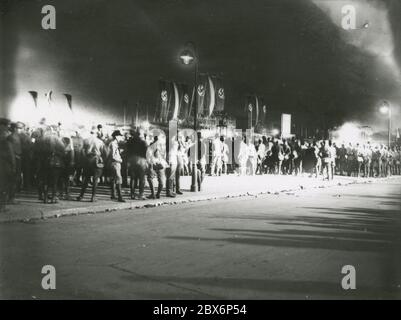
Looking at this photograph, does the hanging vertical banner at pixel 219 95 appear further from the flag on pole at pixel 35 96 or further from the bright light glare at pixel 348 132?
the bright light glare at pixel 348 132

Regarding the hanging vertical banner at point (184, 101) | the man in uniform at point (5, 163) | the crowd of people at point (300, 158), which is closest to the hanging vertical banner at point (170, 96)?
the hanging vertical banner at point (184, 101)

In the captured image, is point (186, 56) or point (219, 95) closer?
point (186, 56)

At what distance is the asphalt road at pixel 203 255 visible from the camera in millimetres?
5505

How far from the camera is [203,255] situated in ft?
23.8

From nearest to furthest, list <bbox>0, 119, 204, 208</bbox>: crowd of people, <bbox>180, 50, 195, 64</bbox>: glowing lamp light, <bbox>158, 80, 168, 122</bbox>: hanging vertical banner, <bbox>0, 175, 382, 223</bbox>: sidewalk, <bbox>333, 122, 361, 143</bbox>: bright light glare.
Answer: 1. <bbox>0, 175, 382, 223</bbox>: sidewalk
2. <bbox>0, 119, 204, 208</bbox>: crowd of people
3. <bbox>180, 50, 195, 64</bbox>: glowing lamp light
4. <bbox>158, 80, 168, 122</bbox>: hanging vertical banner
5. <bbox>333, 122, 361, 143</bbox>: bright light glare

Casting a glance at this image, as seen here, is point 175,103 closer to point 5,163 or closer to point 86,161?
point 86,161

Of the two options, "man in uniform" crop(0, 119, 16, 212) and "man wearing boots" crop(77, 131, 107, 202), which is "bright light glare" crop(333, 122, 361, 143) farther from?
"man in uniform" crop(0, 119, 16, 212)


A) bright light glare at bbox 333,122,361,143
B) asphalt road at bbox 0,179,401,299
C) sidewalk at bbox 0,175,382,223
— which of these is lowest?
asphalt road at bbox 0,179,401,299

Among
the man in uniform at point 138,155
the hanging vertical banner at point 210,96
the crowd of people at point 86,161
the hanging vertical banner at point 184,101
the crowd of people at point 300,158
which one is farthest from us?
the hanging vertical banner at point 184,101

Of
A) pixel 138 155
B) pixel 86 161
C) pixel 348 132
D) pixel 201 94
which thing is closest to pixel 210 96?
pixel 201 94

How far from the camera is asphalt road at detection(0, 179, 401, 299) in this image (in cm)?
551

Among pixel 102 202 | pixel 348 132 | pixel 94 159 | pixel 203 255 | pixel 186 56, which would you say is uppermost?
pixel 348 132

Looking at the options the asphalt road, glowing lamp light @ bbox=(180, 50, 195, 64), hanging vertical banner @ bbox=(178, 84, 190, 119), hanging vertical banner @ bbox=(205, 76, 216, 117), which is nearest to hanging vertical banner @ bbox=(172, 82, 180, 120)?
hanging vertical banner @ bbox=(178, 84, 190, 119)
